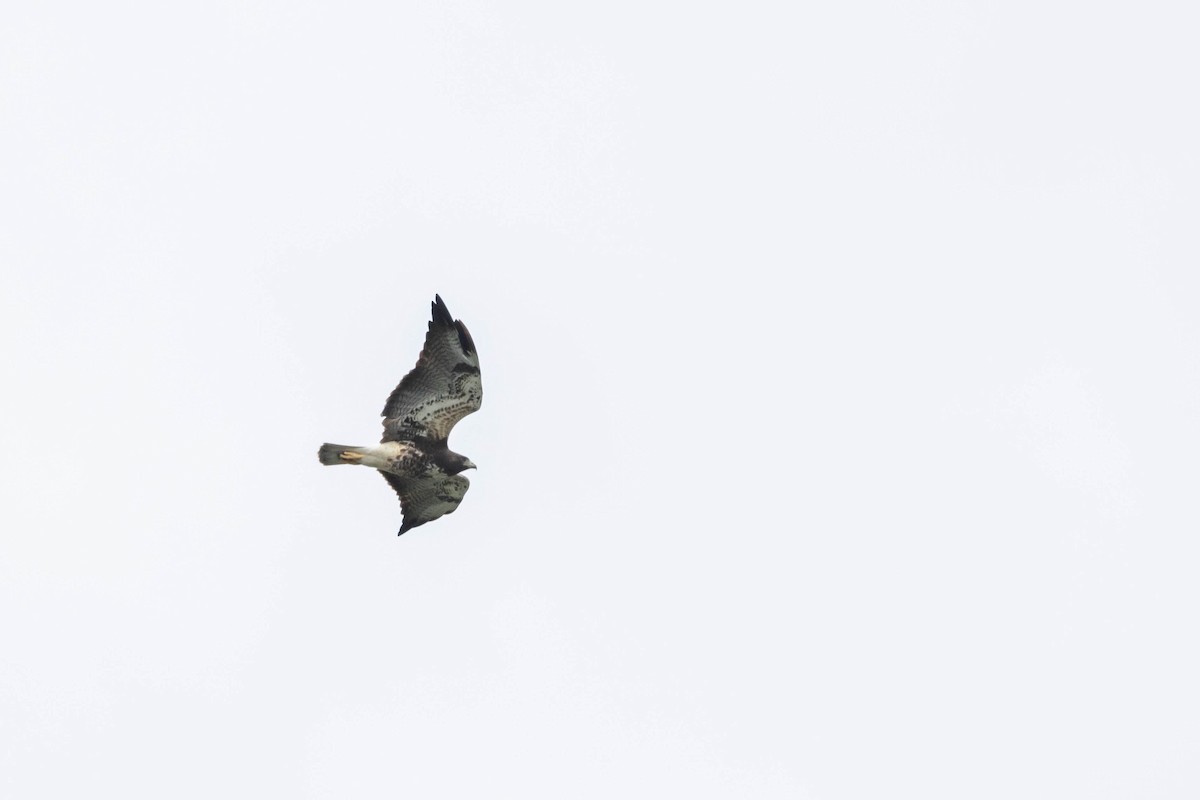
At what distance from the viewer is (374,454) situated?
153 feet

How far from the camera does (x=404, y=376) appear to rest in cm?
4669

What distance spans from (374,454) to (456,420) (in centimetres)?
112

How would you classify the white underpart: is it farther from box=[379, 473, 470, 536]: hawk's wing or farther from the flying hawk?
box=[379, 473, 470, 536]: hawk's wing

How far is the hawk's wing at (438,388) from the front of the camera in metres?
46.2

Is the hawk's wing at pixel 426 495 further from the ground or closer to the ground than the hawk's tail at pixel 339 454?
closer to the ground

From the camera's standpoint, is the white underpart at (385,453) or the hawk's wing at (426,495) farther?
the hawk's wing at (426,495)

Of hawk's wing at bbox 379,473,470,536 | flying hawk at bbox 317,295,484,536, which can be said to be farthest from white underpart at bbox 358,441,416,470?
hawk's wing at bbox 379,473,470,536

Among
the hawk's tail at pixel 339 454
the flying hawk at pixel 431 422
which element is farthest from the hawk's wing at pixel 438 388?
the hawk's tail at pixel 339 454

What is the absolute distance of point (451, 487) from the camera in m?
47.2

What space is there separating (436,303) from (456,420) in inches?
63.4

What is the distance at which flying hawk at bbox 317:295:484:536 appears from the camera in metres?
46.2

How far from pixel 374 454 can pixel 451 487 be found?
1.14 meters

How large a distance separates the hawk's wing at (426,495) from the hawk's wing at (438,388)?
60cm

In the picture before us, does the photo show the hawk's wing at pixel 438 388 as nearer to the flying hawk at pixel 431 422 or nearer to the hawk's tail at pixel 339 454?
the flying hawk at pixel 431 422
